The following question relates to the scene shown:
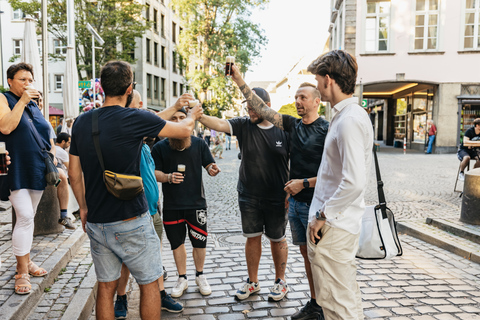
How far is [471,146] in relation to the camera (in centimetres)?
916

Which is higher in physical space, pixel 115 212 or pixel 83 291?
pixel 115 212

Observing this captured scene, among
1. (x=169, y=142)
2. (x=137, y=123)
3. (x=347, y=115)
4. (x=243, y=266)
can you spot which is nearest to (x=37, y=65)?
(x=169, y=142)

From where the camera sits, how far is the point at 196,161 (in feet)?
13.7

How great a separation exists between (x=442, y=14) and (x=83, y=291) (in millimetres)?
25754

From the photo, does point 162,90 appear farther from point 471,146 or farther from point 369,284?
point 369,284

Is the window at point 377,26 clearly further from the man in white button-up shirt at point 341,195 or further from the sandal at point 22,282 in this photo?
the sandal at point 22,282

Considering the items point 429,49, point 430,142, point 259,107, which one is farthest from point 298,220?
point 429,49

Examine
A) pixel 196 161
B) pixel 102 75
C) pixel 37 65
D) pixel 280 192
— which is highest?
pixel 37 65

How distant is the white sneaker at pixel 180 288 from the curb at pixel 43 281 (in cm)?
124

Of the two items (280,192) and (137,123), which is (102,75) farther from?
(280,192)

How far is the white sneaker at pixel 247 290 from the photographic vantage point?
4.00 m

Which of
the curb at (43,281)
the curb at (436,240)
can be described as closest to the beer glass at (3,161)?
the curb at (43,281)

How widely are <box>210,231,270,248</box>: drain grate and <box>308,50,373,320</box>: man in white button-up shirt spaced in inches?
133

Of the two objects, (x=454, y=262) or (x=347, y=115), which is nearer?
(x=347, y=115)
